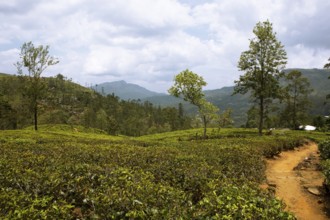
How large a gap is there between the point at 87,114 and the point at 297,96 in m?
93.6

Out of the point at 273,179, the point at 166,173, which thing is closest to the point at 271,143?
the point at 273,179

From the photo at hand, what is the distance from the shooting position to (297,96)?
72.7 meters

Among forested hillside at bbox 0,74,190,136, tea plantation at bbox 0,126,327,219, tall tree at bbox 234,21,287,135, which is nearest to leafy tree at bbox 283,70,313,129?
tall tree at bbox 234,21,287,135

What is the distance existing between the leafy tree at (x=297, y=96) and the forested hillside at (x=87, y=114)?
60.4 metres

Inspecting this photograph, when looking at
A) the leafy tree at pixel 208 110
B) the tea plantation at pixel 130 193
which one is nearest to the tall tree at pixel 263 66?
the leafy tree at pixel 208 110

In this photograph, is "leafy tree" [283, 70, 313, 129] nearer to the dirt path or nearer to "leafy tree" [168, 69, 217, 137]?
"leafy tree" [168, 69, 217, 137]

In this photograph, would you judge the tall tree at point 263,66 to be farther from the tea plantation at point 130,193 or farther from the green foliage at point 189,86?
the tea plantation at point 130,193

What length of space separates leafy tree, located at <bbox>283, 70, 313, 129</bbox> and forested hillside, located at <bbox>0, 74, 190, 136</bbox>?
60.4 meters

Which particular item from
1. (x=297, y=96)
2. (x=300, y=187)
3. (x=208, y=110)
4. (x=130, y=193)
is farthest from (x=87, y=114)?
(x=130, y=193)

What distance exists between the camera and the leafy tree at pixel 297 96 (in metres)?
71.4

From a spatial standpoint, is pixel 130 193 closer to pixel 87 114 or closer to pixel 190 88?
pixel 190 88

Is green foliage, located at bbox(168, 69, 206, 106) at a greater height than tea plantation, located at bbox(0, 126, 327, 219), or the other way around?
green foliage, located at bbox(168, 69, 206, 106)

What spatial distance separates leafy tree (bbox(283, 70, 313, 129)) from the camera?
7138 centimetres

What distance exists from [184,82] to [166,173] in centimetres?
2897
